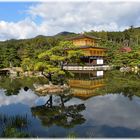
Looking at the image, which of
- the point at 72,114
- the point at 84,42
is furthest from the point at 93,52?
the point at 72,114

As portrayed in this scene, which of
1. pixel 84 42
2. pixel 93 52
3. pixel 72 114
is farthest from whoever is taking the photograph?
pixel 84 42

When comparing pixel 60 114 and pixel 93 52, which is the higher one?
pixel 93 52

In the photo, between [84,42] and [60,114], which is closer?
[60,114]

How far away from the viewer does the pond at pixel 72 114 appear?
10.4 meters

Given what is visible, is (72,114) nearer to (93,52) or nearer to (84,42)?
(93,52)

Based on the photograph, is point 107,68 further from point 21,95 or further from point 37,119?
point 37,119

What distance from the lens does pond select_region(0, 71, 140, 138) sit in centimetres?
1038

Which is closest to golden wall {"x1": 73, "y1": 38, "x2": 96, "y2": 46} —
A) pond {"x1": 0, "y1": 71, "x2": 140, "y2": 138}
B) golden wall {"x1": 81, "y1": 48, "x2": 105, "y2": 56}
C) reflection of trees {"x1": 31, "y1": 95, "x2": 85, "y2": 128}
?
golden wall {"x1": 81, "y1": 48, "x2": 105, "y2": 56}

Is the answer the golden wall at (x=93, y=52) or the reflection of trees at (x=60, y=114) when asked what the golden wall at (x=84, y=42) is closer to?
the golden wall at (x=93, y=52)

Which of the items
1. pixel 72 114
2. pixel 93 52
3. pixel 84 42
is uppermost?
pixel 84 42

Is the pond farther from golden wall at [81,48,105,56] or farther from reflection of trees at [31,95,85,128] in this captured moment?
golden wall at [81,48,105,56]

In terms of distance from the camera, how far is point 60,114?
1341cm

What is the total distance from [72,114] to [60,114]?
591mm

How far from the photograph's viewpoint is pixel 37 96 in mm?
18516
